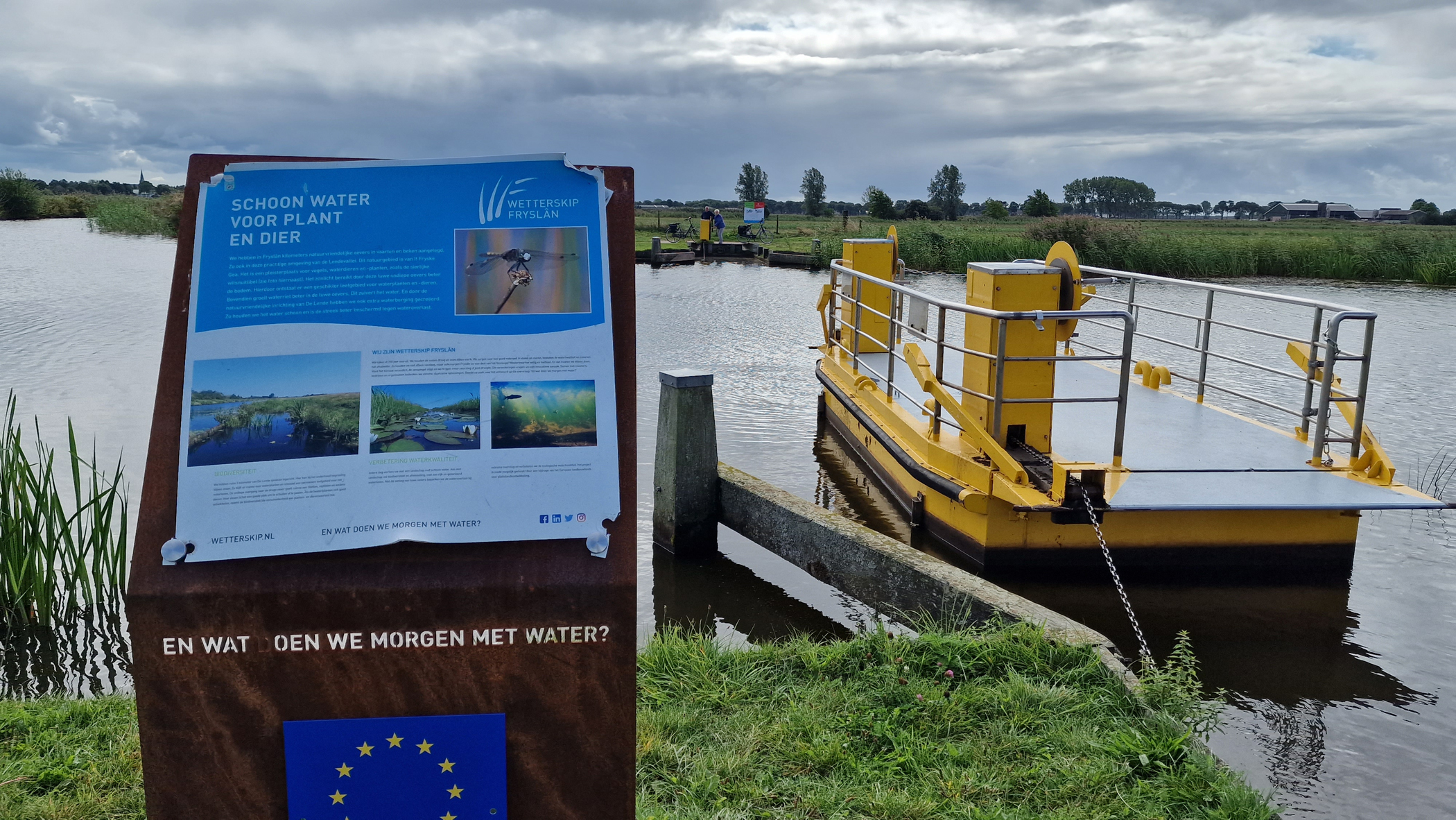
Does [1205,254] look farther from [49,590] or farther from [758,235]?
[49,590]

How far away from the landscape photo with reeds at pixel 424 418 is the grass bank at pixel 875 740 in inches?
53.6

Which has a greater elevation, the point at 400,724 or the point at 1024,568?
the point at 400,724

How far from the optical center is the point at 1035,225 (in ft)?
109

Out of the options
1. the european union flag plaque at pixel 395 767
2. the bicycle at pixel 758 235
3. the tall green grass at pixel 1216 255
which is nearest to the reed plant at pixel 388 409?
the european union flag plaque at pixel 395 767

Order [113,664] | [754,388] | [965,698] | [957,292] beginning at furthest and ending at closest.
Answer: [957,292], [754,388], [113,664], [965,698]

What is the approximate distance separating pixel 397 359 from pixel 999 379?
4451 mm

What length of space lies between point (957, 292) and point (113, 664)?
2069 centimetres

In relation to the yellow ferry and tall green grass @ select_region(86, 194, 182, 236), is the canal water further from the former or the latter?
tall green grass @ select_region(86, 194, 182, 236)

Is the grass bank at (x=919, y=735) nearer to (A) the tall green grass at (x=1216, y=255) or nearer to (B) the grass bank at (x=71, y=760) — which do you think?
(B) the grass bank at (x=71, y=760)

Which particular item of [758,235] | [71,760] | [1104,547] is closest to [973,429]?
[1104,547]

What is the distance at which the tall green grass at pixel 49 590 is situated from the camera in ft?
17.0

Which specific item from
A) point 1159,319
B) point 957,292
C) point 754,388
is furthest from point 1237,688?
point 957,292

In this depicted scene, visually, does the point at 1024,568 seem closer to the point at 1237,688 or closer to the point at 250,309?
the point at 1237,688

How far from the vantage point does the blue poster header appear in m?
2.55
